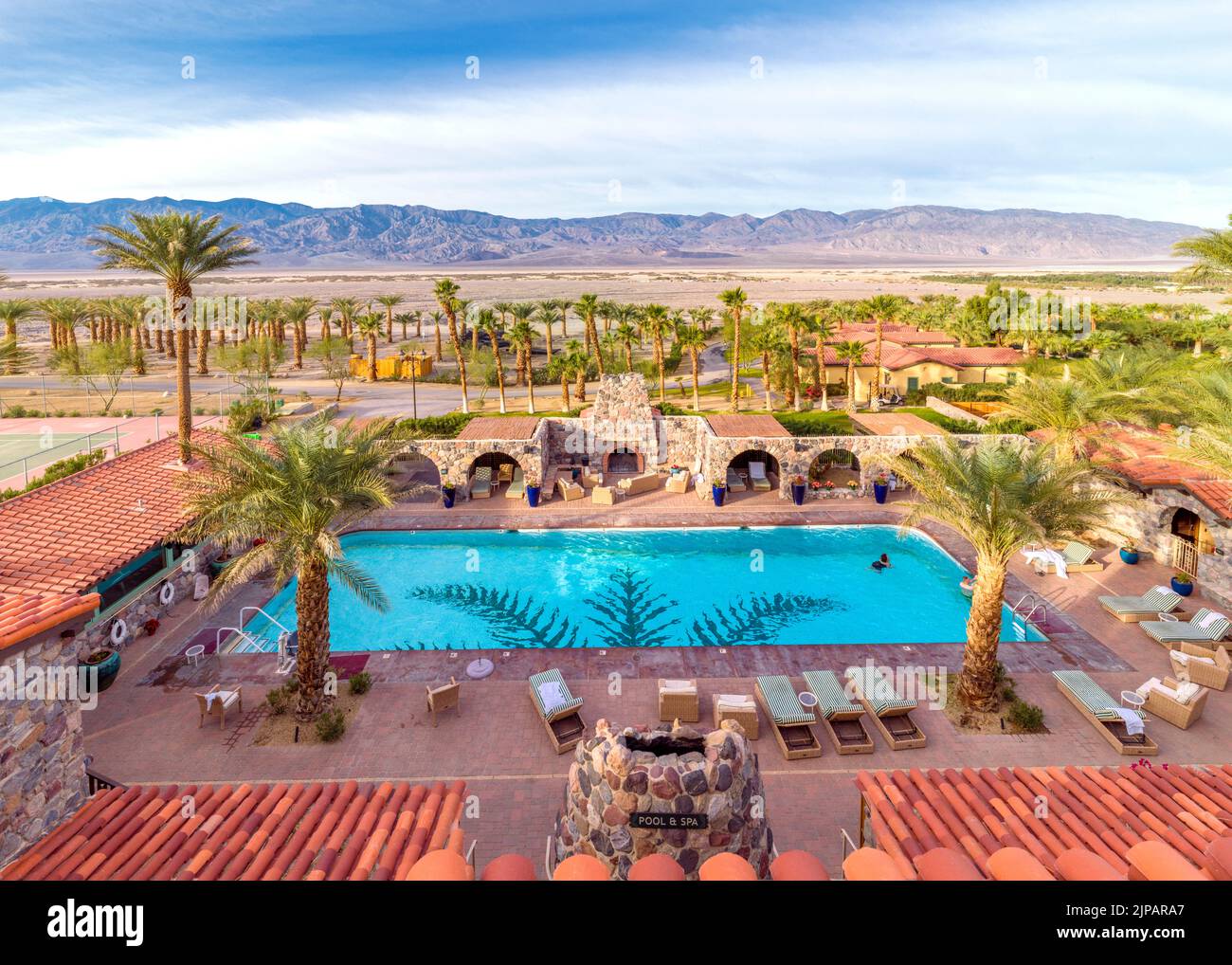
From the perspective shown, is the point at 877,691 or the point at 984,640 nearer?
the point at 984,640

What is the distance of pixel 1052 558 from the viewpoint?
21344 millimetres

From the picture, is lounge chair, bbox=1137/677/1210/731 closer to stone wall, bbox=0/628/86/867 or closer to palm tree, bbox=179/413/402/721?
palm tree, bbox=179/413/402/721

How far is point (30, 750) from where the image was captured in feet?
28.2

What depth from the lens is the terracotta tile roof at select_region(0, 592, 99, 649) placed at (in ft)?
29.1

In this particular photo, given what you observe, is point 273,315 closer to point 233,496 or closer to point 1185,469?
point 233,496

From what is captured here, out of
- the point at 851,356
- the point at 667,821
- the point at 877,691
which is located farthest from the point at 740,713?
the point at 851,356

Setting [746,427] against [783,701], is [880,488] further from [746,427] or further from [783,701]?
[783,701]

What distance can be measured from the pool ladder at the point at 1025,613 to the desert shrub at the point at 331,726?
1616 cm

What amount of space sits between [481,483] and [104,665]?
15340 millimetres

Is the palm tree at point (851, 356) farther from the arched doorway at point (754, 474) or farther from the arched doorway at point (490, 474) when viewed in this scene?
the arched doorway at point (490, 474)

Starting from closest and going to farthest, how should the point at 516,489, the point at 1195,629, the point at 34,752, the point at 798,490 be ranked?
the point at 34,752, the point at 1195,629, the point at 798,490, the point at 516,489

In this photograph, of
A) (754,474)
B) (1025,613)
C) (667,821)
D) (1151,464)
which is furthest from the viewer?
(754,474)
